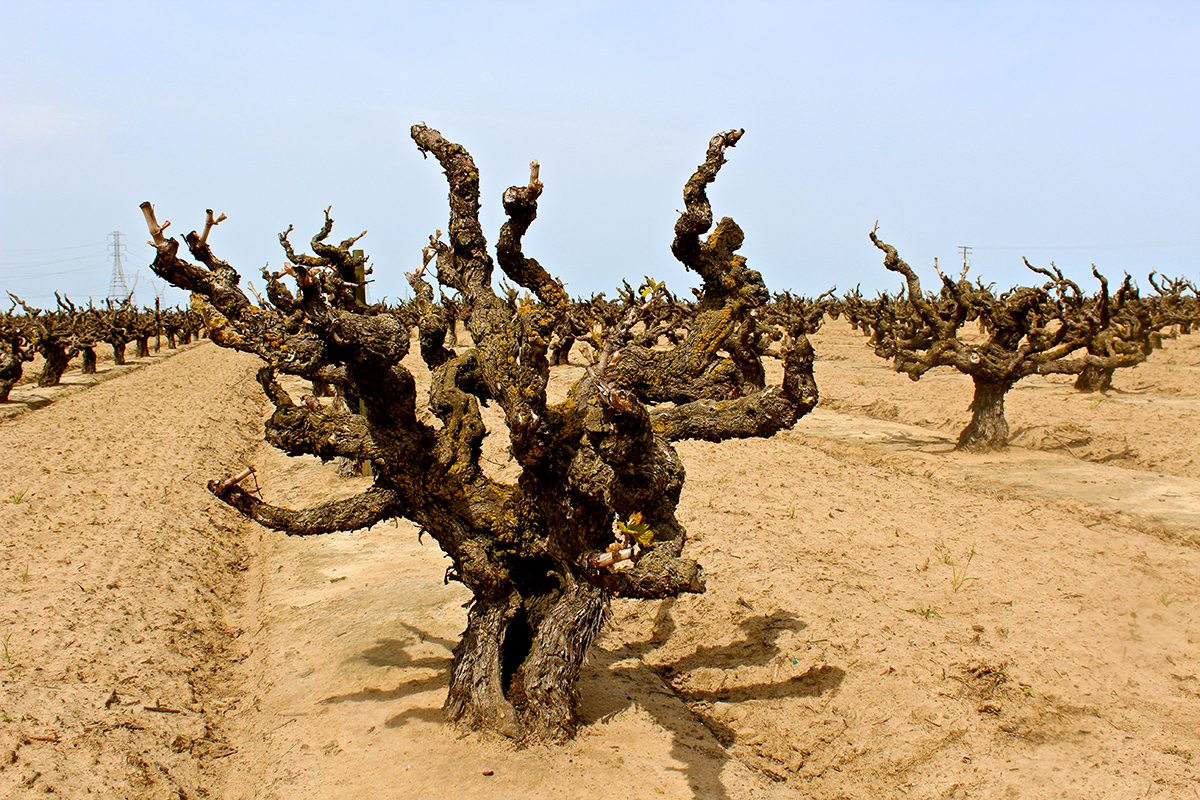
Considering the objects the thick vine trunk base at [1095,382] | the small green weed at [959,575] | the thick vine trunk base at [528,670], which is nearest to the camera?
the thick vine trunk base at [528,670]

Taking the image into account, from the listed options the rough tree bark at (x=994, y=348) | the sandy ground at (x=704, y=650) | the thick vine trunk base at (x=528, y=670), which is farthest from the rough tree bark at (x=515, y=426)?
the rough tree bark at (x=994, y=348)

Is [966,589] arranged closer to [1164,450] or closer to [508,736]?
[508,736]

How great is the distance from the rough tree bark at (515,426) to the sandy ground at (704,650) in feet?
2.63

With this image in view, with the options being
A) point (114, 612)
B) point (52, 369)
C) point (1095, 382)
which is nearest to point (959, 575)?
point (114, 612)

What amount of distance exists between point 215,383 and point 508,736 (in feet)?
84.5

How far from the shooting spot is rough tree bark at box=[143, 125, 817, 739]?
5.28 meters

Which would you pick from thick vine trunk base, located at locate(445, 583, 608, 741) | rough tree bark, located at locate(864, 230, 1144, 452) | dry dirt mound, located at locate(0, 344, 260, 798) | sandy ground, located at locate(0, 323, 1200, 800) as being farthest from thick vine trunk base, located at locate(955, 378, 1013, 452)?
dry dirt mound, located at locate(0, 344, 260, 798)

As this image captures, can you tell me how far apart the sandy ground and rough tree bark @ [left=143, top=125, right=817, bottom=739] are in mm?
800

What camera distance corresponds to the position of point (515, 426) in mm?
5406

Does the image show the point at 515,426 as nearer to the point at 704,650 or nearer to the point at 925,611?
the point at 704,650

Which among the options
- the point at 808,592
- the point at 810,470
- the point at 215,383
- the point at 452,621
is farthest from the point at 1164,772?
the point at 215,383

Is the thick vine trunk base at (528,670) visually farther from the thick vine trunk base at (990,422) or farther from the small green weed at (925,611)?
the thick vine trunk base at (990,422)

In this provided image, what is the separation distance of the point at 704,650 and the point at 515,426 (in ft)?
11.8

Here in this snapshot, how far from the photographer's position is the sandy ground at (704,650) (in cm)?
573
